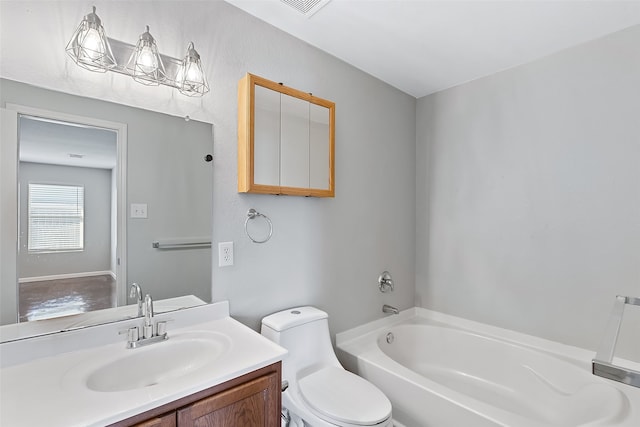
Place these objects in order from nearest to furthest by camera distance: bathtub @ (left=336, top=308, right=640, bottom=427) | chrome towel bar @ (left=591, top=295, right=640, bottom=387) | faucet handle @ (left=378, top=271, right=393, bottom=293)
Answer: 1. chrome towel bar @ (left=591, top=295, right=640, bottom=387)
2. bathtub @ (left=336, top=308, right=640, bottom=427)
3. faucet handle @ (left=378, top=271, right=393, bottom=293)

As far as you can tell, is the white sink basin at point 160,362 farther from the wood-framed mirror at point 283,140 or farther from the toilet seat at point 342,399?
the wood-framed mirror at point 283,140

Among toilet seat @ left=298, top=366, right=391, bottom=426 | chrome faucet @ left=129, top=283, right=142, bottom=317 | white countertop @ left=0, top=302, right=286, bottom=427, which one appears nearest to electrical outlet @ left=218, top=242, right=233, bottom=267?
white countertop @ left=0, top=302, right=286, bottom=427

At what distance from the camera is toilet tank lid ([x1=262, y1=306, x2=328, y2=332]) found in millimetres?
1643

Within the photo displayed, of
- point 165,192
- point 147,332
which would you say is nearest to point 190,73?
point 165,192

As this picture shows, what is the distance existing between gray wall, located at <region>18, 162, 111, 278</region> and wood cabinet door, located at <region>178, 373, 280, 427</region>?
706mm

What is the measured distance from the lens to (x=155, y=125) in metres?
1.41

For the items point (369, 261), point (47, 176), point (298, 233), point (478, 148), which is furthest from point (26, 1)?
point (478, 148)

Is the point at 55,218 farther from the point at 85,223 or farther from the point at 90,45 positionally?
the point at 90,45

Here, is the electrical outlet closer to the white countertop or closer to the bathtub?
the white countertop

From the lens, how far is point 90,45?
119 centimetres

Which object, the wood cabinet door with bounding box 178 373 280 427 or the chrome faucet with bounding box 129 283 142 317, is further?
the chrome faucet with bounding box 129 283 142 317

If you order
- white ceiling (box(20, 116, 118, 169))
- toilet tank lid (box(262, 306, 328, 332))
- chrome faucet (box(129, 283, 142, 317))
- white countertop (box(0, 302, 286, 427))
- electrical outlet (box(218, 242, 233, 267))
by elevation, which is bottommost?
toilet tank lid (box(262, 306, 328, 332))

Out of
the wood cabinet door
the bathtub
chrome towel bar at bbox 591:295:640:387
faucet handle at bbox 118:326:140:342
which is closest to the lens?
chrome towel bar at bbox 591:295:640:387

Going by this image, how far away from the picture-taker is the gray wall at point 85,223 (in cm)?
112
